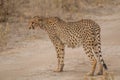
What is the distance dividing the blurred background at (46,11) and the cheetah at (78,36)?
442cm

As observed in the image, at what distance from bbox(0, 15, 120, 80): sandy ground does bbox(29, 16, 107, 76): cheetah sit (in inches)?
16.5

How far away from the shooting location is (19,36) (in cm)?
1747

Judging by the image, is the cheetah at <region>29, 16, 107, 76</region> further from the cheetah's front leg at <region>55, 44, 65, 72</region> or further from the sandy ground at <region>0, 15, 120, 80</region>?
the sandy ground at <region>0, 15, 120, 80</region>

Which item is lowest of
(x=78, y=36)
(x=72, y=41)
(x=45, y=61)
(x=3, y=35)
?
(x=45, y=61)

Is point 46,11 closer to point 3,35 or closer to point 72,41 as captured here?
point 3,35

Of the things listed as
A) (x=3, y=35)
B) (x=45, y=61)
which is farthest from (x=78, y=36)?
(x=3, y=35)

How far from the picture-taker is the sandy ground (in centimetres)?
1252

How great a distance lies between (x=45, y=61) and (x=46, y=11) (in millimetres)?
6849

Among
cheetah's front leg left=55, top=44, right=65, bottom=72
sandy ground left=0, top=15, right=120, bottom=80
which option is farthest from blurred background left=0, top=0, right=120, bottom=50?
cheetah's front leg left=55, top=44, right=65, bottom=72

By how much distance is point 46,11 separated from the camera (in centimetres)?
2089

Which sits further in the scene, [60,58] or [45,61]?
[45,61]

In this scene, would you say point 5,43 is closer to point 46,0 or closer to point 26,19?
point 26,19

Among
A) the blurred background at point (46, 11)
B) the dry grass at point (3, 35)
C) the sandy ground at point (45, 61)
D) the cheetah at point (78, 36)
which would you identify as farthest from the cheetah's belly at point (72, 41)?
the blurred background at point (46, 11)

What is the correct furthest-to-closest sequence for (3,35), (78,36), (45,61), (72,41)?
(3,35), (45,61), (72,41), (78,36)
